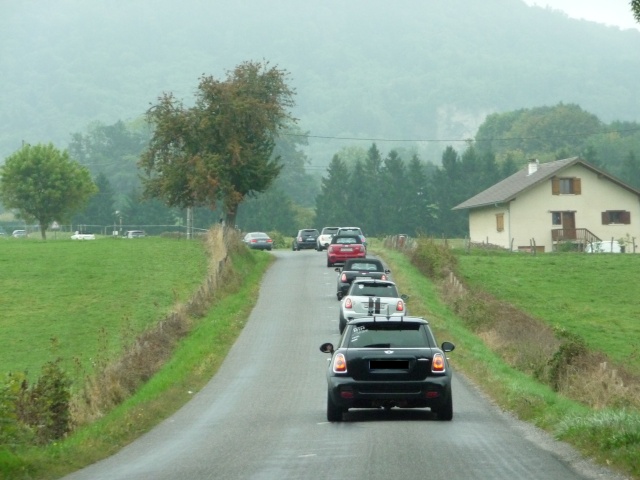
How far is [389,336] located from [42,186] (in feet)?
249

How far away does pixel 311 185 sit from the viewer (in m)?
163

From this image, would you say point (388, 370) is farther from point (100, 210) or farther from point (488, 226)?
point (100, 210)

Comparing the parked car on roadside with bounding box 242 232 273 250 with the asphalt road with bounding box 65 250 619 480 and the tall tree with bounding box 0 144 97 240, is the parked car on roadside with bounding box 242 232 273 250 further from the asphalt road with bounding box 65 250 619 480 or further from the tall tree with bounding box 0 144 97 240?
the asphalt road with bounding box 65 250 619 480

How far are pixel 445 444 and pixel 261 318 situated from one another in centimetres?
2374

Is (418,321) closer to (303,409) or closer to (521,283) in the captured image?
(303,409)

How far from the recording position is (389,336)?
17047mm

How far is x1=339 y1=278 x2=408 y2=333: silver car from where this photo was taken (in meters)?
31.5

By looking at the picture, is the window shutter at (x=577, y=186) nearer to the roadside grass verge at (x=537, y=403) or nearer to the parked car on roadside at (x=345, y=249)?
the parked car on roadside at (x=345, y=249)

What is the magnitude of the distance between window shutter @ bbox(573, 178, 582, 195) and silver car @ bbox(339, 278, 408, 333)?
5035 centimetres

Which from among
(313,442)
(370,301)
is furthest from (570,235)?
(313,442)

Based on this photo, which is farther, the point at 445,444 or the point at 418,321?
the point at 418,321

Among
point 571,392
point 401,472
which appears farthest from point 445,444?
point 571,392

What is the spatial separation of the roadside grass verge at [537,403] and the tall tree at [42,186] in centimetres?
5242

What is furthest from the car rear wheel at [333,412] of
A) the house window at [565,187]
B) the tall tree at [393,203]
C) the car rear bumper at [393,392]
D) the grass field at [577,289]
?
the tall tree at [393,203]
